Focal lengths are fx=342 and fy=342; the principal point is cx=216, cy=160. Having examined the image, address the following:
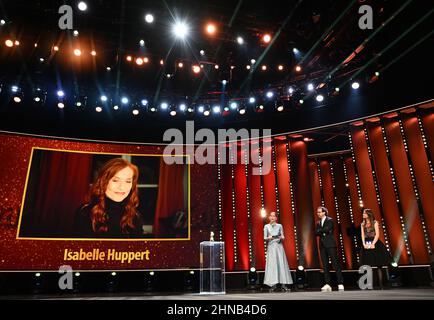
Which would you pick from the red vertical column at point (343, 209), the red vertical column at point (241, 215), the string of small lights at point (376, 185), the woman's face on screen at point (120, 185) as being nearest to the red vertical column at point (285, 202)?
the red vertical column at point (241, 215)

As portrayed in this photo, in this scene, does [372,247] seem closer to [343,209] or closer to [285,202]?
[285,202]

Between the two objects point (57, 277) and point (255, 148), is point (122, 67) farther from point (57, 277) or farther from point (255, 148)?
point (57, 277)

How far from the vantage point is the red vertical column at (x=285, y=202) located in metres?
9.30

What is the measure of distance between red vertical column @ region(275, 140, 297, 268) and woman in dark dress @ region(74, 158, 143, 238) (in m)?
3.98

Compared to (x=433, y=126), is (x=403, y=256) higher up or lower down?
lower down

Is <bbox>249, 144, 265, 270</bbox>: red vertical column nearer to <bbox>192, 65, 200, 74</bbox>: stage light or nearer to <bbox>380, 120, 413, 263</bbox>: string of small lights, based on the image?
<bbox>192, 65, 200, 74</bbox>: stage light

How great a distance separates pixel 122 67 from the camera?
8.55 meters

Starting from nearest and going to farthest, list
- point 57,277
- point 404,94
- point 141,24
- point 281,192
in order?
point 141,24 < point 404,94 < point 57,277 < point 281,192

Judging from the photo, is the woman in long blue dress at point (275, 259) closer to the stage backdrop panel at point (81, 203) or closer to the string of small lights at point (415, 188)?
the stage backdrop panel at point (81, 203)

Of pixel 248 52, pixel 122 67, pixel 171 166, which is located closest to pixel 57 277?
pixel 171 166

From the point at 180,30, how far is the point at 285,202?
543 cm

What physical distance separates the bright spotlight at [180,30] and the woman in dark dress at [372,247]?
522cm

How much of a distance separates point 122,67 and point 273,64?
377cm

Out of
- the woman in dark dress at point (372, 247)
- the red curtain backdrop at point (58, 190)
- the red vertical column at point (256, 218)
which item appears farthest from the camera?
the red vertical column at point (256, 218)
